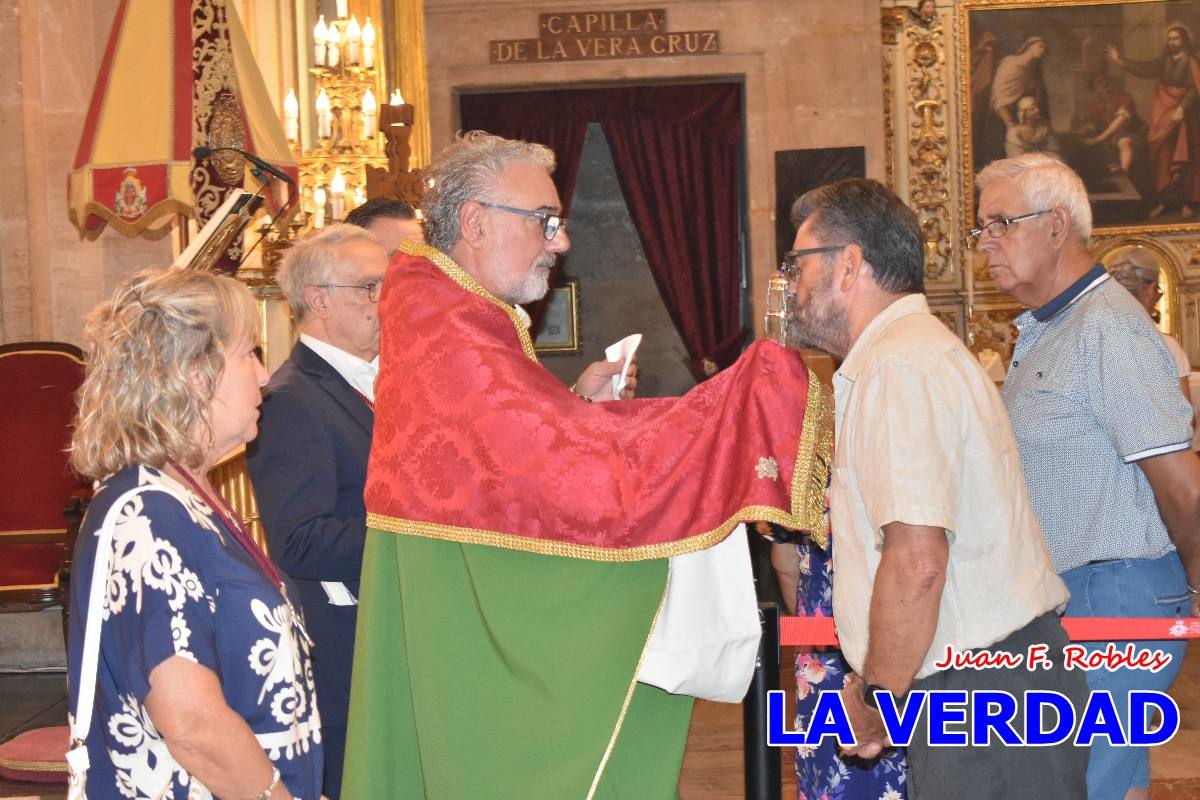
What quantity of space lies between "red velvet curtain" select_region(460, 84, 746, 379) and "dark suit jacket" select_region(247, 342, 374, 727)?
8895 millimetres

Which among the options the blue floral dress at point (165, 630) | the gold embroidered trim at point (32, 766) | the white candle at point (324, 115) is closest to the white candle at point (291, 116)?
the white candle at point (324, 115)

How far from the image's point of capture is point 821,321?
260 cm

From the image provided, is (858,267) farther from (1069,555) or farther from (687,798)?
(687,798)

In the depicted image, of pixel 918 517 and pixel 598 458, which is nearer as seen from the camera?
pixel 918 517

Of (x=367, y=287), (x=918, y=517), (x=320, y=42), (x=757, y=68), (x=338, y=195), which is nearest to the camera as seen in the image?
(x=918, y=517)

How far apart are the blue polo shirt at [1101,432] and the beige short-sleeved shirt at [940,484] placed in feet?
2.12

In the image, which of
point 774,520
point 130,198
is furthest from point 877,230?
point 130,198

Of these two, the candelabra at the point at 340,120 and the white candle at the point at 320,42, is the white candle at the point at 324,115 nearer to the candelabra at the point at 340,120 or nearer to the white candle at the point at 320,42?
the candelabra at the point at 340,120

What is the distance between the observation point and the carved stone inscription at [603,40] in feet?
38.3

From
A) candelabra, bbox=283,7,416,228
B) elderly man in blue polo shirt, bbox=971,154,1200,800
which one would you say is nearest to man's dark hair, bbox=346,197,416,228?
elderly man in blue polo shirt, bbox=971,154,1200,800

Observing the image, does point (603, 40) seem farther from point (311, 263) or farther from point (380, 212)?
point (311, 263)

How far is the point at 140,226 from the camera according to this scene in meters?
4.63

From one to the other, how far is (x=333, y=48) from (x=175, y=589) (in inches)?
223

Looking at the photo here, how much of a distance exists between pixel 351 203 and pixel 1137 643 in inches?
207
